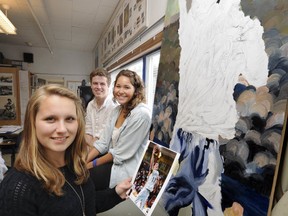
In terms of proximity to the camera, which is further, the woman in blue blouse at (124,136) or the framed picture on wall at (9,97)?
the framed picture on wall at (9,97)

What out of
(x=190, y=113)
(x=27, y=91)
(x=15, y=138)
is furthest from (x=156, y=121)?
(x=27, y=91)

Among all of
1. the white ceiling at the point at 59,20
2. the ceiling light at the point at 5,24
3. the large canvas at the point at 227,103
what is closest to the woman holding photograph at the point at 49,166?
the large canvas at the point at 227,103

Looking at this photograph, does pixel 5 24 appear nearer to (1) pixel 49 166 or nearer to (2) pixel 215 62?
(1) pixel 49 166

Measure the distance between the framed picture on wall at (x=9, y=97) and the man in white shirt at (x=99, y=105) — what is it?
3569 mm

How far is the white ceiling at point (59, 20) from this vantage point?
11.4 ft

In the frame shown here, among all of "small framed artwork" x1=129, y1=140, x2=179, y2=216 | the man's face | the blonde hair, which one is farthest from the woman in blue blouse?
the man's face

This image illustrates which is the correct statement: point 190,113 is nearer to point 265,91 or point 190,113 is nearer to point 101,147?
point 265,91

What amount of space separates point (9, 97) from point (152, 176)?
5.24 metres

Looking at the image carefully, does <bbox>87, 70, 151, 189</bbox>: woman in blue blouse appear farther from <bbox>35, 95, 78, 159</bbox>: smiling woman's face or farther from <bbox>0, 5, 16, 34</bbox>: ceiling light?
<bbox>0, 5, 16, 34</bbox>: ceiling light

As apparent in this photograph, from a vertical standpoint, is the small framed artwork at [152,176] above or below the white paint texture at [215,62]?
below

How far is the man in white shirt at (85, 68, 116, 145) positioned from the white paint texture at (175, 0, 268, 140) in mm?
1376

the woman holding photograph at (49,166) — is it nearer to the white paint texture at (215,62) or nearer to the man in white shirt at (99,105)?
the white paint texture at (215,62)

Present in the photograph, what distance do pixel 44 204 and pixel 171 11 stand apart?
108cm

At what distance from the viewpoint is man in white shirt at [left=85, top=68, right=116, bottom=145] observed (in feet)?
7.55
